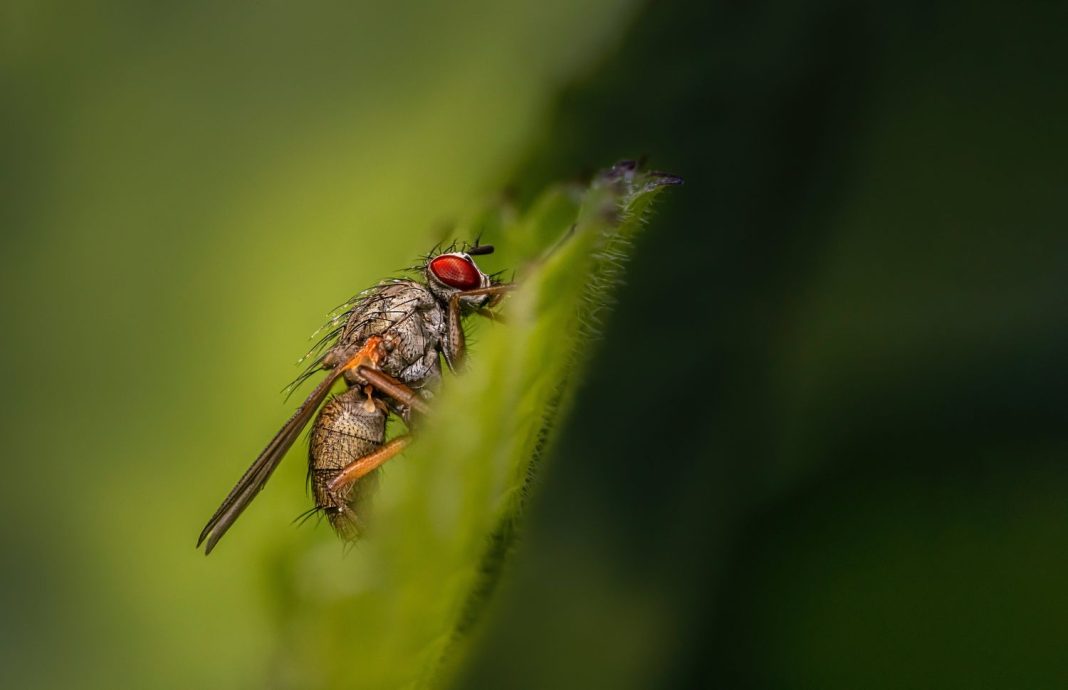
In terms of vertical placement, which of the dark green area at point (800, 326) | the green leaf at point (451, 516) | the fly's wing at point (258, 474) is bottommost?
the dark green area at point (800, 326)

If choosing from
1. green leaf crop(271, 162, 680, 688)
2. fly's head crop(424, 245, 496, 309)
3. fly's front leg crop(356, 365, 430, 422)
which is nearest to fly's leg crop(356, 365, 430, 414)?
fly's front leg crop(356, 365, 430, 422)

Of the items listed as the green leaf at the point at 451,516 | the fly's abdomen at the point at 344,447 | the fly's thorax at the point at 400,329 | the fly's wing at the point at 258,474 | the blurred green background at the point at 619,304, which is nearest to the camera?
the green leaf at the point at 451,516

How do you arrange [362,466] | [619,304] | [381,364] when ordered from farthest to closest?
[381,364] → [362,466] → [619,304]

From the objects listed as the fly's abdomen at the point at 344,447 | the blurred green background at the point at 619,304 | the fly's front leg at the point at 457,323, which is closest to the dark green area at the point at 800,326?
the blurred green background at the point at 619,304

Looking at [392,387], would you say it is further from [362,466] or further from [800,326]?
[800,326]

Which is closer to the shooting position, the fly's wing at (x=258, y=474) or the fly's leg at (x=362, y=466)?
the fly's wing at (x=258, y=474)

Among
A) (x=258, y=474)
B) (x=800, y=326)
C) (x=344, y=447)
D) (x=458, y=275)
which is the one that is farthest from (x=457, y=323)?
(x=800, y=326)

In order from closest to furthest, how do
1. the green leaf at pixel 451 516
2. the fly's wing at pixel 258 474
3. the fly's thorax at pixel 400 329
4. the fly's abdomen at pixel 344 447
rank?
the green leaf at pixel 451 516, the fly's wing at pixel 258 474, the fly's abdomen at pixel 344 447, the fly's thorax at pixel 400 329

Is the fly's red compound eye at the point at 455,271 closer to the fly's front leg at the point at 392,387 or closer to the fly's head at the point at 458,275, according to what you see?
the fly's head at the point at 458,275
